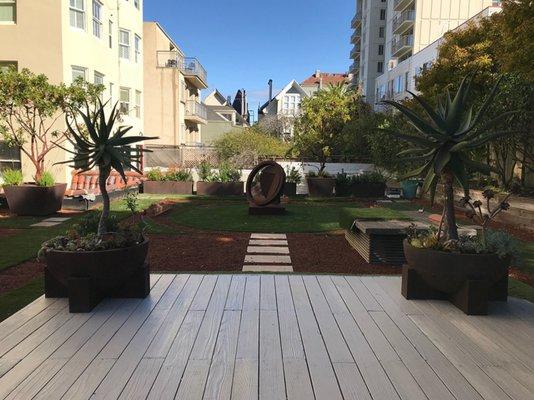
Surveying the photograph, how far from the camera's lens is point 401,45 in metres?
42.5

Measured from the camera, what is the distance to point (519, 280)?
19.7ft

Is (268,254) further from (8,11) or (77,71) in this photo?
(8,11)

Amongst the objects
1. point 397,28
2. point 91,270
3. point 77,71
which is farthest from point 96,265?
point 397,28

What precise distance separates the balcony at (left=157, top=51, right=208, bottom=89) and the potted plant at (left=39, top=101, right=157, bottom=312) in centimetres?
Answer: 2814

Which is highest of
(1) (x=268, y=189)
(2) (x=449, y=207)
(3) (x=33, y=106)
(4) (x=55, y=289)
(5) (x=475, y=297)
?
(3) (x=33, y=106)

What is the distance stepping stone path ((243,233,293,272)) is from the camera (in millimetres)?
6805

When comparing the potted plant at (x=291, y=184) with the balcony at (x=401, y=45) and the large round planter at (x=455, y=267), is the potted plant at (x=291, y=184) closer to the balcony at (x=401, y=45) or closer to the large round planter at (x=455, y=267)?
the large round planter at (x=455, y=267)

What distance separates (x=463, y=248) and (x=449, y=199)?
524 millimetres

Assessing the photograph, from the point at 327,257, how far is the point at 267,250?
3.92ft

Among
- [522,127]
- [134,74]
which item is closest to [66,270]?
[522,127]

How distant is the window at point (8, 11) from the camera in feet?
51.0

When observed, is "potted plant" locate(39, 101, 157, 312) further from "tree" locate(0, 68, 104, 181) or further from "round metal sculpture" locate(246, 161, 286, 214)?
"round metal sculpture" locate(246, 161, 286, 214)

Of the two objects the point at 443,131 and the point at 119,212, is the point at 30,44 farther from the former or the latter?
the point at 443,131

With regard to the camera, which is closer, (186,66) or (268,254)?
(268,254)
